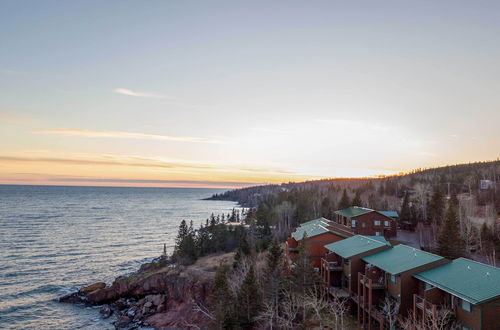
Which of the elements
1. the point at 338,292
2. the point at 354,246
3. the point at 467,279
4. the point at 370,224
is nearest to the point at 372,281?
the point at 338,292

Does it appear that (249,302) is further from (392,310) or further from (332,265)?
(392,310)

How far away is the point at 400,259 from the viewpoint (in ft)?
113

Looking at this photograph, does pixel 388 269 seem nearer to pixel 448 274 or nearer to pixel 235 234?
pixel 448 274

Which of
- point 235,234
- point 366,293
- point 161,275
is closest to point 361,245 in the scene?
point 366,293

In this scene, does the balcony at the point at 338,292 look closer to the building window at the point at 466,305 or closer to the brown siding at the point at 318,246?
the brown siding at the point at 318,246

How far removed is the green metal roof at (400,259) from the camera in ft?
104

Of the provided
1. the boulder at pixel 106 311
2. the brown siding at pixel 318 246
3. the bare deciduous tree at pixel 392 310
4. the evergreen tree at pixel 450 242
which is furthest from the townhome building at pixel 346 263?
the boulder at pixel 106 311

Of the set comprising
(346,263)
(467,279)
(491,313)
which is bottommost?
(346,263)

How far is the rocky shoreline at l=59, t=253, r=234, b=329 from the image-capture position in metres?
49.9

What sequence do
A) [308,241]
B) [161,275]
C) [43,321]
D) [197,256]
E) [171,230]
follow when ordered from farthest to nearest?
[171,230]
[197,256]
[161,275]
[308,241]
[43,321]

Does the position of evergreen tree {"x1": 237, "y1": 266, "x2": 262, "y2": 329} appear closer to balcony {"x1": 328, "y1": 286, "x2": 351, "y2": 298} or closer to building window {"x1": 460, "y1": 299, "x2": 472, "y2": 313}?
balcony {"x1": 328, "y1": 286, "x2": 351, "y2": 298}

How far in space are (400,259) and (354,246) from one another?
344 inches

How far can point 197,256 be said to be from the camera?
242ft

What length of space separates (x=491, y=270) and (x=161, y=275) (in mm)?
50807
